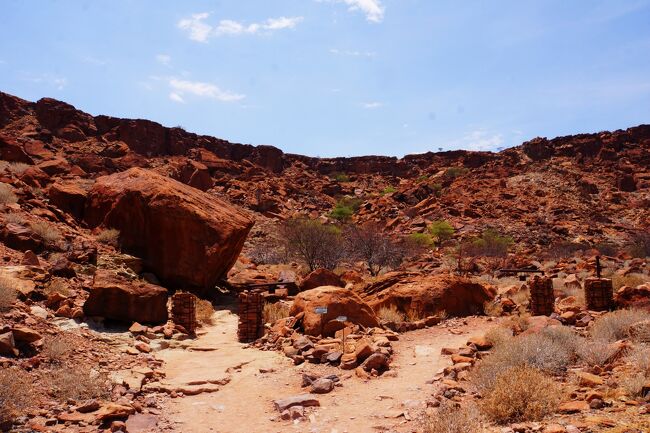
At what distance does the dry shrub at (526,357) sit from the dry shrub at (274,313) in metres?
5.91

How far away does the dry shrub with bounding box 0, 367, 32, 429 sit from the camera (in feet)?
16.8

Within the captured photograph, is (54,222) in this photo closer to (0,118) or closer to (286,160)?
(0,118)

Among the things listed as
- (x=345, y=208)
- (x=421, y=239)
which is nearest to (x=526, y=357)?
(x=421, y=239)

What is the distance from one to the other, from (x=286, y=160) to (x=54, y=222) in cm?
4891

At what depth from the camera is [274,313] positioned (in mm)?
12258

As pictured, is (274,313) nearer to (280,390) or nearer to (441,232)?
(280,390)

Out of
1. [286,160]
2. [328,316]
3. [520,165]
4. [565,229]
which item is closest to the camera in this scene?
[328,316]

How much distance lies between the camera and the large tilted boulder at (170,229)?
14172 millimetres

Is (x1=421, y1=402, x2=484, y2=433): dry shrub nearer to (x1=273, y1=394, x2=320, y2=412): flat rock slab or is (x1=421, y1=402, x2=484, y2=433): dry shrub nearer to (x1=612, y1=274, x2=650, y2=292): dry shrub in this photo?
(x1=273, y1=394, x2=320, y2=412): flat rock slab

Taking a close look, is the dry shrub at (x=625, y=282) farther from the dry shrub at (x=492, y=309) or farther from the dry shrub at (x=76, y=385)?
the dry shrub at (x=76, y=385)

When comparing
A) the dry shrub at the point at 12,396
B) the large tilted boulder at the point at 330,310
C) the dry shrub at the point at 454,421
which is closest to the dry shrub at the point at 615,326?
the dry shrub at the point at 454,421

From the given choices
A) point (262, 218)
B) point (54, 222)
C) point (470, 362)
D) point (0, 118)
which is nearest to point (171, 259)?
point (54, 222)

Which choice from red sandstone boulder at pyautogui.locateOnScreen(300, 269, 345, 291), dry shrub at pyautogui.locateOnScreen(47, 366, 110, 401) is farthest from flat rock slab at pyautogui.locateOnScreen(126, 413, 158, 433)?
red sandstone boulder at pyautogui.locateOnScreen(300, 269, 345, 291)

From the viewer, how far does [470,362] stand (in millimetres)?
7480
